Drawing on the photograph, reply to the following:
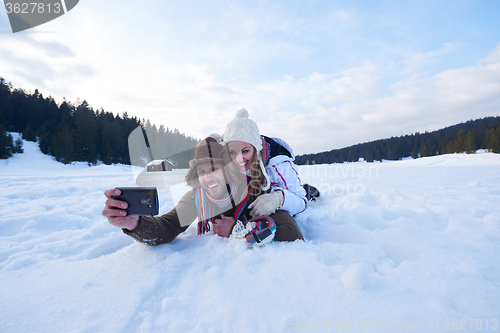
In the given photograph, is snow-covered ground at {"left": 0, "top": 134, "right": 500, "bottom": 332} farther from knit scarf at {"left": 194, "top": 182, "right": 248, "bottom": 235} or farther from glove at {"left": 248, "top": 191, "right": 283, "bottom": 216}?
glove at {"left": 248, "top": 191, "right": 283, "bottom": 216}

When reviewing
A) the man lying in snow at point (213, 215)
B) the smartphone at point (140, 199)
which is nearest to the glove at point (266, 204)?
the man lying in snow at point (213, 215)

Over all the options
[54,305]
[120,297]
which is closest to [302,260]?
[120,297]

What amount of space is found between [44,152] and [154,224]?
40.2 meters

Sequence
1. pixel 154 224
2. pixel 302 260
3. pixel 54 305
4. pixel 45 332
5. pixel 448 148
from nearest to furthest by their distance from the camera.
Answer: pixel 45 332 < pixel 54 305 < pixel 302 260 < pixel 154 224 < pixel 448 148

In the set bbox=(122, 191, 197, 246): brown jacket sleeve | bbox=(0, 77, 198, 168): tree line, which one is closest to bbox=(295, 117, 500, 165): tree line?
bbox=(0, 77, 198, 168): tree line

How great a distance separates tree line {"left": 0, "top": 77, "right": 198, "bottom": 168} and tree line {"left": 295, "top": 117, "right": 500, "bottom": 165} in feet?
123

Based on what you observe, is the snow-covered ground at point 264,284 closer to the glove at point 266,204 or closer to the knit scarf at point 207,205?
the knit scarf at point 207,205

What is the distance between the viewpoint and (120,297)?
1.27 m

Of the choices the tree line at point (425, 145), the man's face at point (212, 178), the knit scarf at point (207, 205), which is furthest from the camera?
the tree line at point (425, 145)

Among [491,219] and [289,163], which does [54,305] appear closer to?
[289,163]

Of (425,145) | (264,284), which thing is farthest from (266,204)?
(425,145)

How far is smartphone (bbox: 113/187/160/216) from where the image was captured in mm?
1513

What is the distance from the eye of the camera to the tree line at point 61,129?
90.6 feet

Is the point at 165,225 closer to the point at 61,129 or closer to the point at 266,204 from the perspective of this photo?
the point at 266,204
